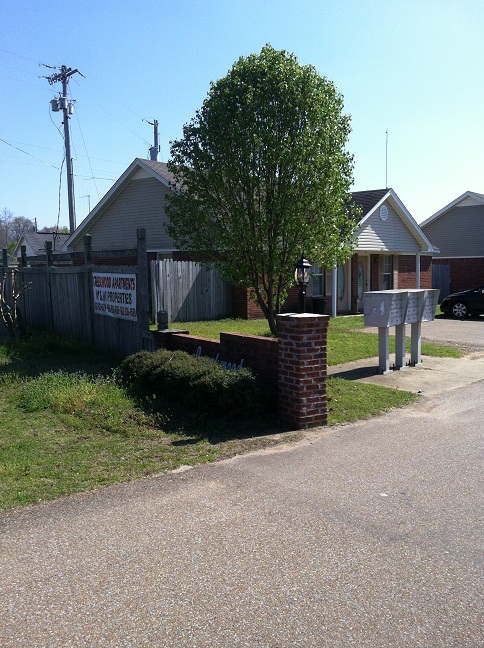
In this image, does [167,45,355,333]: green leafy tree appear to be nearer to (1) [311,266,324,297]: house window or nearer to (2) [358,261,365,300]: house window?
(1) [311,266,324,297]: house window

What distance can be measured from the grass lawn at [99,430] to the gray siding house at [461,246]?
79.9 ft

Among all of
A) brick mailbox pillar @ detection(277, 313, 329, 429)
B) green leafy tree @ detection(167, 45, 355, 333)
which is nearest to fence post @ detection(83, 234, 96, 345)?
green leafy tree @ detection(167, 45, 355, 333)

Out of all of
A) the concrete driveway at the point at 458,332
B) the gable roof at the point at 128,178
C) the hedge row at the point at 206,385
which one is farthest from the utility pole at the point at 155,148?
the hedge row at the point at 206,385

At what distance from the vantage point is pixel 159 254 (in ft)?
70.7

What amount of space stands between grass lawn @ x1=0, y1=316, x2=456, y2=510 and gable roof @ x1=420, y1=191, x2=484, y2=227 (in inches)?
998

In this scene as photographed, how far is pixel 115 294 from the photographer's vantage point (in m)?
11.2

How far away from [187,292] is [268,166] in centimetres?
900

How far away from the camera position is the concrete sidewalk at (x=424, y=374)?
9602mm

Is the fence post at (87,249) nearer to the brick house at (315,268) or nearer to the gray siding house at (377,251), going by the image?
the brick house at (315,268)

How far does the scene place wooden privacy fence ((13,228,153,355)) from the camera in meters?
10.5

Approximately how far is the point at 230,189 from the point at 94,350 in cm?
435

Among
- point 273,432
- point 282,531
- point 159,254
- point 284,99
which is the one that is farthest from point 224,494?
point 159,254

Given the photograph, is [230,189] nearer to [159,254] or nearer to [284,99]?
[284,99]

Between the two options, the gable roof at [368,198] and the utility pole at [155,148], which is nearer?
the gable roof at [368,198]
